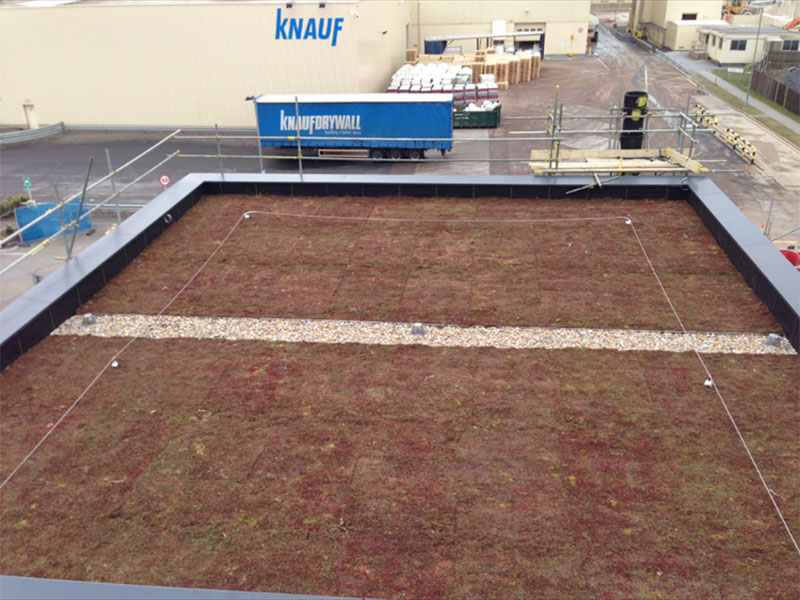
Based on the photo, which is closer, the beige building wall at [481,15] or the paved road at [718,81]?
the paved road at [718,81]

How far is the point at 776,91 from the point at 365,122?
28.3m

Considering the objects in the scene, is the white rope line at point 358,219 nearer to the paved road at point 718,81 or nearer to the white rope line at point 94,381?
the white rope line at point 94,381

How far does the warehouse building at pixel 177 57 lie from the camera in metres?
35.4

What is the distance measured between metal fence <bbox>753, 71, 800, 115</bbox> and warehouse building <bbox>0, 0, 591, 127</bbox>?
24.6 meters

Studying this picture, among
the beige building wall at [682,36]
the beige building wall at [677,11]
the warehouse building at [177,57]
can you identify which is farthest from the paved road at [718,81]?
the warehouse building at [177,57]

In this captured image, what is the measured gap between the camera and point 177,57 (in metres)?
37.2

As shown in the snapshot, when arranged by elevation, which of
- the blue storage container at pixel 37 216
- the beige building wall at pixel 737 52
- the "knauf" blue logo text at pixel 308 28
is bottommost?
the blue storage container at pixel 37 216

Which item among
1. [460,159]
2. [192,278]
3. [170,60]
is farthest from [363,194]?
[170,60]

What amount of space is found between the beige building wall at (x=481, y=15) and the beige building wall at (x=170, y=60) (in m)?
15.6

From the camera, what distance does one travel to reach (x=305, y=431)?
7992 mm

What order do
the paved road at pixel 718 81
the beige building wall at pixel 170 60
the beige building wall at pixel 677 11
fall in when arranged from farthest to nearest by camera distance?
the beige building wall at pixel 677 11 < the paved road at pixel 718 81 < the beige building wall at pixel 170 60

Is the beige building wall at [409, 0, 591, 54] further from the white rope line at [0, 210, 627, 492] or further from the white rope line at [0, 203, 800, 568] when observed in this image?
the white rope line at [0, 203, 800, 568]

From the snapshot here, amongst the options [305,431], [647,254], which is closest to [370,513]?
[305,431]

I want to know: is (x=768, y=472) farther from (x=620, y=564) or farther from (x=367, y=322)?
(x=367, y=322)
